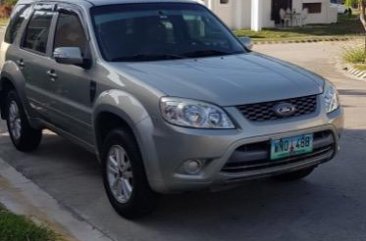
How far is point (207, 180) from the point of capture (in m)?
4.87

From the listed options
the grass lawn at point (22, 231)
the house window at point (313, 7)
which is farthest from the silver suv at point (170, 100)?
the house window at point (313, 7)

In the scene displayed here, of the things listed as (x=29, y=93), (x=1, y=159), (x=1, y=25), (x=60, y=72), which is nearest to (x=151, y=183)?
(x=60, y=72)

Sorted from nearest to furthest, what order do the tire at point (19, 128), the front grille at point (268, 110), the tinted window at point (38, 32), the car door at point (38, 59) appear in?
the front grille at point (268, 110) < the car door at point (38, 59) < the tinted window at point (38, 32) < the tire at point (19, 128)

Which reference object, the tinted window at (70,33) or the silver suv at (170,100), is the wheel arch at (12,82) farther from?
the tinted window at (70,33)

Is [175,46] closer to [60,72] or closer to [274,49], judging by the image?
[60,72]

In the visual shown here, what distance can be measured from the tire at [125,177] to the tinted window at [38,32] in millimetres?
1893

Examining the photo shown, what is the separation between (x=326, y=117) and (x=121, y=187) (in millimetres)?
1721

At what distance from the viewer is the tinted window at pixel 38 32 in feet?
22.8

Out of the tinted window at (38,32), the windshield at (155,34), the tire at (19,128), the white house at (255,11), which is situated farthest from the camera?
the white house at (255,11)

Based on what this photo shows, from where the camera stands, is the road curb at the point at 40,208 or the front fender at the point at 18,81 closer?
the road curb at the point at 40,208

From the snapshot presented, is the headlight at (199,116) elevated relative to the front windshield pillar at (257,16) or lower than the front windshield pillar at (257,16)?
elevated

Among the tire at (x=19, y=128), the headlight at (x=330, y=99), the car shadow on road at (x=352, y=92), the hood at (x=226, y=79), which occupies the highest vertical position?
the hood at (x=226, y=79)

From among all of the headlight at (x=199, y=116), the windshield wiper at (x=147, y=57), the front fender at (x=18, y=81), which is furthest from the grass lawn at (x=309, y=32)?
the headlight at (x=199, y=116)

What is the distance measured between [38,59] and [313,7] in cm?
2994
